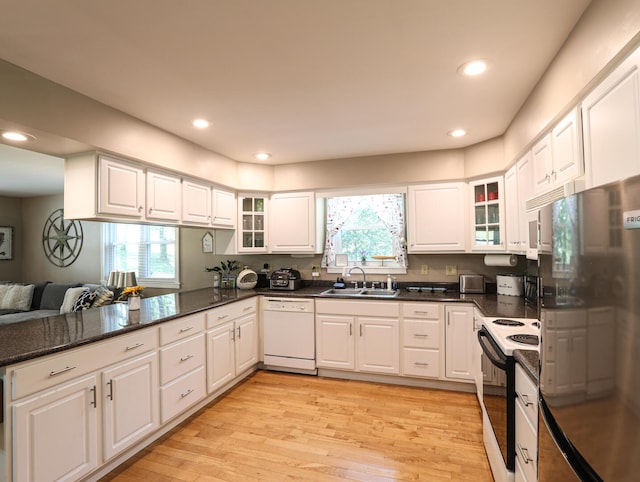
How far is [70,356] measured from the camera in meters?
1.82

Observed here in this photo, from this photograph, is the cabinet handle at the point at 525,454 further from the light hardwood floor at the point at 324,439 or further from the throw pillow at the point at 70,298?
the throw pillow at the point at 70,298

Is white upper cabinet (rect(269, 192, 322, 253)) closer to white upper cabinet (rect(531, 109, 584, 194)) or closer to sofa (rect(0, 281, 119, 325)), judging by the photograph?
white upper cabinet (rect(531, 109, 584, 194))

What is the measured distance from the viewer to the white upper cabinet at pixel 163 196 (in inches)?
111

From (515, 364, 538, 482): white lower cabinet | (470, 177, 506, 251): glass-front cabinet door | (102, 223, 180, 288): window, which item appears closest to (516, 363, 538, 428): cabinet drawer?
(515, 364, 538, 482): white lower cabinet

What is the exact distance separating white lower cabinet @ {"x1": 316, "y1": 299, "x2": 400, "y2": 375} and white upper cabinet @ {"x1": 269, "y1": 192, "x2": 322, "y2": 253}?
81 cm

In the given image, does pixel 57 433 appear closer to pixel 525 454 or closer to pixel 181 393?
pixel 181 393

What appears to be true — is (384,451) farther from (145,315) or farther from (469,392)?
(145,315)

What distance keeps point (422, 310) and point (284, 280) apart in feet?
5.30

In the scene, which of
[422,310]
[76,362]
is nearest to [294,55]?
[76,362]

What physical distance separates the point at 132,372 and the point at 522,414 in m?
2.26

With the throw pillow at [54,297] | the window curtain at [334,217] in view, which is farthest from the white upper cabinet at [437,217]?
the throw pillow at [54,297]

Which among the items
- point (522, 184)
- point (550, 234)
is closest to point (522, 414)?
point (550, 234)

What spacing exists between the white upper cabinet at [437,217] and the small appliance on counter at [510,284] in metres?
0.47

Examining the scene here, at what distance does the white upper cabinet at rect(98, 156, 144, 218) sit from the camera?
240 centimetres
